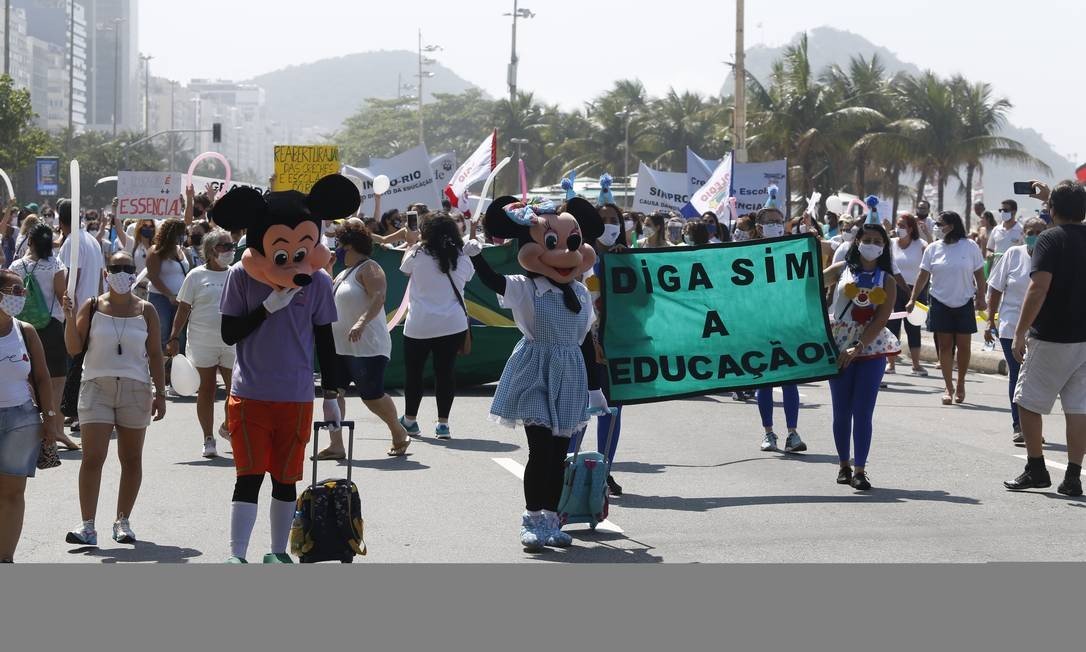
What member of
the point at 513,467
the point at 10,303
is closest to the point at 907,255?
the point at 513,467

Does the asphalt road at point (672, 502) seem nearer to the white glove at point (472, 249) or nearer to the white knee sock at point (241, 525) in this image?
the white knee sock at point (241, 525)

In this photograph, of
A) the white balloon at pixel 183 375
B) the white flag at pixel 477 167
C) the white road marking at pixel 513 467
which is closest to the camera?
the white road marking at pixel 513 467

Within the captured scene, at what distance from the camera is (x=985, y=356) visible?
19.0 m

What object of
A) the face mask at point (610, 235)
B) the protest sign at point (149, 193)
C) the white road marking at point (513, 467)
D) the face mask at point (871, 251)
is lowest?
the white road marking at point (513, 467)

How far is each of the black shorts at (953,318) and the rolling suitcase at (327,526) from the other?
9289mm

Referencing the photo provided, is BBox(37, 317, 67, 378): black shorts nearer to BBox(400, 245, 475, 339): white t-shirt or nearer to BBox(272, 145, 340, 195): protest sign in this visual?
BBox(400, 245, 475, 339): white t-shirt

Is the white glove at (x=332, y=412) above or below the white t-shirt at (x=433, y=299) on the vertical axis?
below

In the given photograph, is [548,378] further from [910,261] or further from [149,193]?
[149,193]

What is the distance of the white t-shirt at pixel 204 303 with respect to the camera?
10656 mm

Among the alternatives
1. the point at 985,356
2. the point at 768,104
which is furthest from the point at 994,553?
the point at 768,104

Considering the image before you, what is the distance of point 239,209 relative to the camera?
6590 mm

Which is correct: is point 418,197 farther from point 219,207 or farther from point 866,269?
point 219,207

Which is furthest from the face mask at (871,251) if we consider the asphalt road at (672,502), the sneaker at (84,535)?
the sneaker at (84,535)

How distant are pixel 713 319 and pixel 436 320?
353 centimetres
